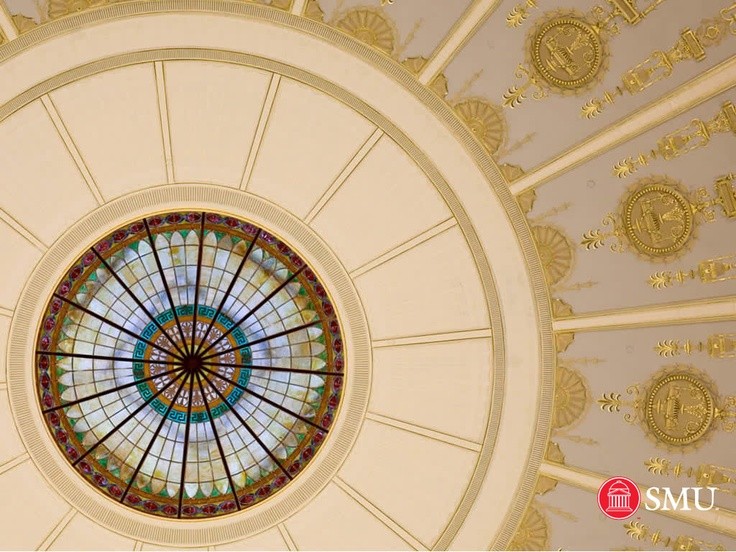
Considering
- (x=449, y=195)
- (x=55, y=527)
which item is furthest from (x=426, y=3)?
(x=55, y=527)

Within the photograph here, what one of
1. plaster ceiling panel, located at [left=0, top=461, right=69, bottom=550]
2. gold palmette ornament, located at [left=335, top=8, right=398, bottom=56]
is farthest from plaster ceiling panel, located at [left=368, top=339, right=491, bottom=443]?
plaster ceiling panel, located at [left=0, top=461, right=69, bottom=550]

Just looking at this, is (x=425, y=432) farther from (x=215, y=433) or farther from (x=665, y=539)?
(x=665, y=539)

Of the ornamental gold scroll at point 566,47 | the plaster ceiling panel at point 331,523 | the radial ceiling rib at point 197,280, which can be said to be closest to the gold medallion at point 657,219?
the ornamental gold scroll at point 566,47

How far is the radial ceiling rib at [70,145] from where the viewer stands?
10289 millimetres

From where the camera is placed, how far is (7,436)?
38.1ft

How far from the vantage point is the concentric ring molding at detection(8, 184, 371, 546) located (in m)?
11.4

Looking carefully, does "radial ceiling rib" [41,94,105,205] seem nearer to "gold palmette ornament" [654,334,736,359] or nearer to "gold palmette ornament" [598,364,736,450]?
"gold palmette ornament" [598,364,736,450]

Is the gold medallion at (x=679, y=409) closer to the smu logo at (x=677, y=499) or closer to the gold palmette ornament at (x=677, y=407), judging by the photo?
the gold palmette ornament at (x=677, y=407)

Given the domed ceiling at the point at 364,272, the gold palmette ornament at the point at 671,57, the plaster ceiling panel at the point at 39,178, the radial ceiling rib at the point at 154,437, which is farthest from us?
the radial ceiling rib at the point at 154,437

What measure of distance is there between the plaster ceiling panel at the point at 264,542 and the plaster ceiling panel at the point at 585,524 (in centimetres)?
402

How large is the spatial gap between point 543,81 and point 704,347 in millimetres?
4161

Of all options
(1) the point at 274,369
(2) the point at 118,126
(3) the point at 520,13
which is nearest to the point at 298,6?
(3) the point at 520,13

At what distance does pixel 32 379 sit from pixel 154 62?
512 centimetres

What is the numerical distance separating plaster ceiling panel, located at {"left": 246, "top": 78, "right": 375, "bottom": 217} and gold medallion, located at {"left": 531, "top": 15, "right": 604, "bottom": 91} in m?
2.45
